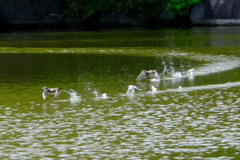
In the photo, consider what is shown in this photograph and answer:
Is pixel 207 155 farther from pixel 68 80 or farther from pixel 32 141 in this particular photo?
pixel 68 80

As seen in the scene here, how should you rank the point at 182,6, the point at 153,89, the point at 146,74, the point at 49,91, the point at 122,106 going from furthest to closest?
the point at 182,6 → the point at 146,74 → the point at 153,89 → the point at 49,91 → the point at 122,106

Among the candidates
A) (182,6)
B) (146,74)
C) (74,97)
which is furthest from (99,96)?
(182,6)

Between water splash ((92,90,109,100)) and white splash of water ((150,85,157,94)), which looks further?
white splash of water ((150,85,157,94))

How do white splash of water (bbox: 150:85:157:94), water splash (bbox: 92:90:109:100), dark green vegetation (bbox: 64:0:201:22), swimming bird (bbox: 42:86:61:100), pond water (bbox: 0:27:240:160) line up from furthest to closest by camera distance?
1. dark green vegetation (bbox: 64:0:201:22)
2. white splash of water (bbox: 150:85:157:94)
3. water splash (bbox: 92:90:109:100)
4. swimming bird (bbox: 42:86:61:100)
5. pond water (bbox: 0:27:240:160)

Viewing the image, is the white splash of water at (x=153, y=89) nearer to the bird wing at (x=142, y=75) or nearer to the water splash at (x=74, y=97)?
the bird wing at (x=142, y=75)

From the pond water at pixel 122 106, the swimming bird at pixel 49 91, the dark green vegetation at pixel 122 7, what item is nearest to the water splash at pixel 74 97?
the pond water at pixel 122 106

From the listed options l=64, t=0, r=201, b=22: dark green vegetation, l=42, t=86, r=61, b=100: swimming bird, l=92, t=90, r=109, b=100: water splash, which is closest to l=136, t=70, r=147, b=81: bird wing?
l=92, t=90, r=109, b=100: water splash

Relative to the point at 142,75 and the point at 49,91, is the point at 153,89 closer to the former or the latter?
the point at 142,75

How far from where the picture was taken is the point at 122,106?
12.2m

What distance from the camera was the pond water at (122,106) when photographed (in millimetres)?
9125

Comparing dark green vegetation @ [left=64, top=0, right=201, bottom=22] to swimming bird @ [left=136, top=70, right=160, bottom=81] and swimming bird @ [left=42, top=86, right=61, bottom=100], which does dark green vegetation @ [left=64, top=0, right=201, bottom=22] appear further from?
swimming bird @ [left=42, top=86, right=61, bottom=100]

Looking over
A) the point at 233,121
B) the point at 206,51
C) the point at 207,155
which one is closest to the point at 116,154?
the point at 207,155

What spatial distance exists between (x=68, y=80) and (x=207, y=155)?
7.77 metres

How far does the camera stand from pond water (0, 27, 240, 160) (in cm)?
912
